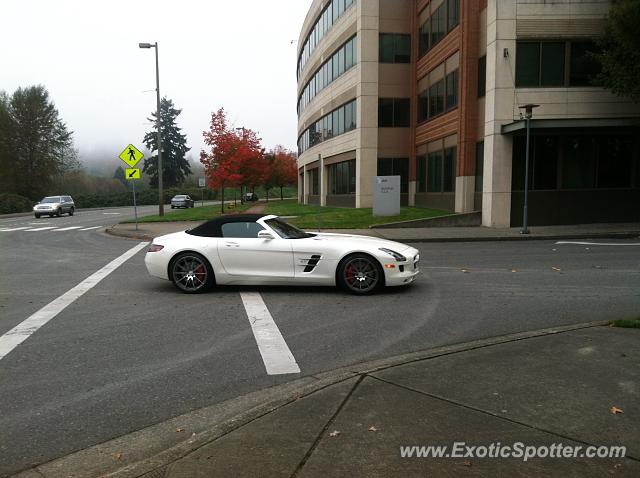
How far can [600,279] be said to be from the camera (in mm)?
9680

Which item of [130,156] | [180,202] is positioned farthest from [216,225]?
[180,202]

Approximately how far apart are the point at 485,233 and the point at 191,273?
12975mm

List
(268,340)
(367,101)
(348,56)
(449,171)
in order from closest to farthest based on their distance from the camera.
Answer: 1. (268,340)
2. (449,171)
3. (367,101)
4. (348,56)

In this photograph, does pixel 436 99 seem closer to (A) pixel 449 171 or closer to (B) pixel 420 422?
(A) pixel 449 171

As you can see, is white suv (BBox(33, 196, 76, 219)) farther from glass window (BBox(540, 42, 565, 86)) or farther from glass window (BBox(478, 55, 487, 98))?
glass window (BBox(540, 42, 565, 86))

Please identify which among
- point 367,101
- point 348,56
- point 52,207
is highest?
point 348,56

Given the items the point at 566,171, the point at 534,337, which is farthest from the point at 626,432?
the point at 566,171

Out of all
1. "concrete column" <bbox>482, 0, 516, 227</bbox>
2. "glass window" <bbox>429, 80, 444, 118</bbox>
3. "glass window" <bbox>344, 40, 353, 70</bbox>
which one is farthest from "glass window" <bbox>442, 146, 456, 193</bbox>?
"glass window" <bbox>344, 40, 353, 70</bbox>

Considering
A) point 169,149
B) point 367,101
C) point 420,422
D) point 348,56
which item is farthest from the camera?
point 169,149

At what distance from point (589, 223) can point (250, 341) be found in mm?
19817

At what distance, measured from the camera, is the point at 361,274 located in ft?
27.7

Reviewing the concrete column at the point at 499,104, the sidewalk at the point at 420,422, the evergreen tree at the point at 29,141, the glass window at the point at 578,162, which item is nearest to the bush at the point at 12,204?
the evergreen tree at the point at 29,141

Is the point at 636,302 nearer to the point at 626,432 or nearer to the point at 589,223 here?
the point at 626,432

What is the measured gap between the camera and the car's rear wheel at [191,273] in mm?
8797
